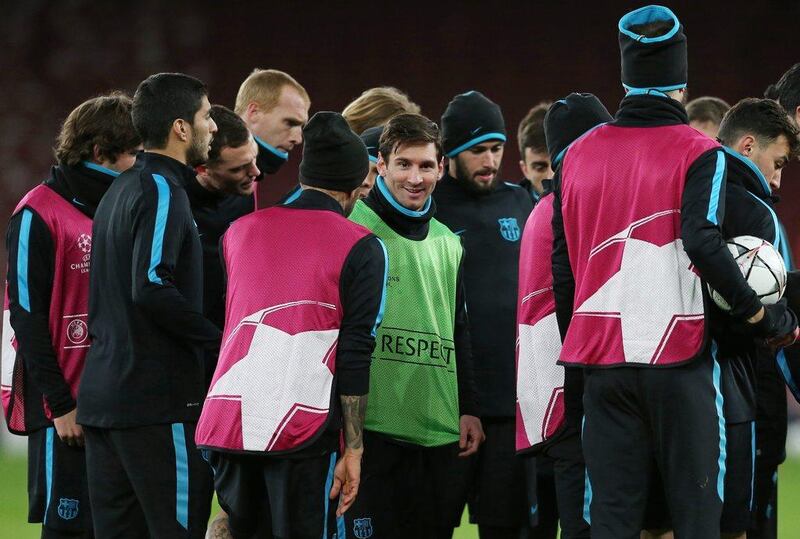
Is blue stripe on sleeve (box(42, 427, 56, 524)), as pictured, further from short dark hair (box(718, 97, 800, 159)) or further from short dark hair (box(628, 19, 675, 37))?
short dark hair (box(718, 97, 800, 159))

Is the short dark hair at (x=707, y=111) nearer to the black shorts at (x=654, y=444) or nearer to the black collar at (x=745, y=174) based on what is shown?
the black collar at (x=745, y=174)

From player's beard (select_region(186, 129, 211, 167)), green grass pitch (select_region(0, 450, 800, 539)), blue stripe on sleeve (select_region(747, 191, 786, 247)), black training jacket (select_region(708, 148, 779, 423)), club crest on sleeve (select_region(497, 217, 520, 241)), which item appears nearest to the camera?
black training jacket (select_region(708, 148, 779, 423))

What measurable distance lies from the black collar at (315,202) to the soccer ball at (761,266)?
1.11m

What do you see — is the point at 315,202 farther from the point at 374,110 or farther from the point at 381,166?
the point at 374,110

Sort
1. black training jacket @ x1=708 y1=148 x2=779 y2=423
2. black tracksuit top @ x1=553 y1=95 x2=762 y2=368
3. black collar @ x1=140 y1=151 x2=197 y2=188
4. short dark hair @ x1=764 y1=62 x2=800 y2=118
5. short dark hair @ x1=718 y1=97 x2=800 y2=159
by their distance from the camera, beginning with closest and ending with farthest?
black tracksuit top @ x1=553 y1=95 x2=762 y2=368
black training jacket @ x1=708 y1=148 x2=779 y2=423
black collar @ x1=140 y1=151 x2=197 y2=188
short dark hair @ x1=718 y1=97 x2=800 y2=159
short dark hair @ x1=764 y1=62 x2=800 y2=118

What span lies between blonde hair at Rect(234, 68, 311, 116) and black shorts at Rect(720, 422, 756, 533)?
2568 millimetres

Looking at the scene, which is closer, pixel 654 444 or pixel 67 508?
pixel 654 444

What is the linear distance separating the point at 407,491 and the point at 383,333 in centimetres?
54

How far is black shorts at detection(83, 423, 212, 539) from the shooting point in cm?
366

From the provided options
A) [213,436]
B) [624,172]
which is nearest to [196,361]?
[213,436]

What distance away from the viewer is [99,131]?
4176 millimetres

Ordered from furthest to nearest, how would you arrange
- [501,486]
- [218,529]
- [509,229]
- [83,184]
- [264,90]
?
[264,90] → [509,229] → [501,486] → [83,184] → [218,529]

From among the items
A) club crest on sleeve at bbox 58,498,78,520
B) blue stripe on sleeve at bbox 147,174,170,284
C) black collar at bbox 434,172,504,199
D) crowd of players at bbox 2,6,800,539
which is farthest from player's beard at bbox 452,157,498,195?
club crest on sleeve at bbox 58,498,78,520

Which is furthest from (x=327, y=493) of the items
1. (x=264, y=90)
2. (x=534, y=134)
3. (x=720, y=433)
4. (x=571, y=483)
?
(x=264, y=90)
